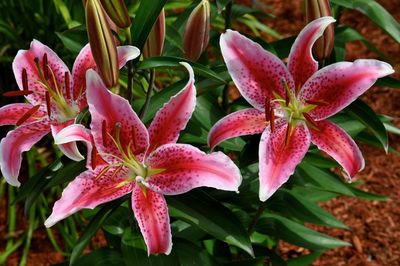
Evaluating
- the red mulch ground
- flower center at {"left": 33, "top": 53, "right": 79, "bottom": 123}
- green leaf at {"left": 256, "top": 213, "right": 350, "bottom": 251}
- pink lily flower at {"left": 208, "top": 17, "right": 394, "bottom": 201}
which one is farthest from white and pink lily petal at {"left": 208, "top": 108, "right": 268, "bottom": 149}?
the red mulch ground

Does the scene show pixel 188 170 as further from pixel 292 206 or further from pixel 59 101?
pixel 292 206

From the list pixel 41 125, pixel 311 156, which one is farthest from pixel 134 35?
pixel 311 156

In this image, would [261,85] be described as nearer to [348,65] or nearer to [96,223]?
[348,65]

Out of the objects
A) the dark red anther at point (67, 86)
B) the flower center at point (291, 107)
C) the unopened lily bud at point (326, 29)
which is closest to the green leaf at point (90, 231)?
the dark red anther at point (67, 86)

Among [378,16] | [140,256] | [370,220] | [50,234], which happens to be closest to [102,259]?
[140,256]

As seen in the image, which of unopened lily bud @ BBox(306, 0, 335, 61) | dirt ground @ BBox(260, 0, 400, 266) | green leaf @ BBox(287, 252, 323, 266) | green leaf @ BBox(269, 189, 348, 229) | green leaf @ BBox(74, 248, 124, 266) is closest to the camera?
unopened lily bud @ BBox(306, 0, 335, 61)

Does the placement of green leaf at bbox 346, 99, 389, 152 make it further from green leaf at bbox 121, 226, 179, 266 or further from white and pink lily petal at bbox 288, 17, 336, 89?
green leaf at bbox 121, 226, 179, 266

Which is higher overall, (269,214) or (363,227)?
(269,214)
